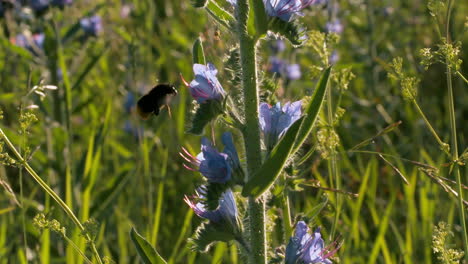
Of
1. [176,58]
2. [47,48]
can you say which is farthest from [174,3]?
[47,48]

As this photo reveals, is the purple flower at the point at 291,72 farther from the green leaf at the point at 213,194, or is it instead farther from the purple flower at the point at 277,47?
the green leaf at the point at 213,194

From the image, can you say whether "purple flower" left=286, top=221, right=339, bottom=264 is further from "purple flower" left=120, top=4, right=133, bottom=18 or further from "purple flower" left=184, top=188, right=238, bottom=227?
"purple flower" left=120, top=4, right=133, bottom=18

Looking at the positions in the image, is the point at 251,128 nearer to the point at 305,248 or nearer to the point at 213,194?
the point at 213,194

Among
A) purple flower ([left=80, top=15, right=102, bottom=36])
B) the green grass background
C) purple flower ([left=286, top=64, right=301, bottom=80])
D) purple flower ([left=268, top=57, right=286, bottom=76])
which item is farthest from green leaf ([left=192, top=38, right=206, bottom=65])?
purple flower ([left=80, top=15, right=102, bottom=36])

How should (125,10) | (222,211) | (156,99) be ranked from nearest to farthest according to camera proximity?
(222,211) → (156,99) → (125,10)

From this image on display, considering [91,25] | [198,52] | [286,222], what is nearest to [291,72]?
[91,25]
